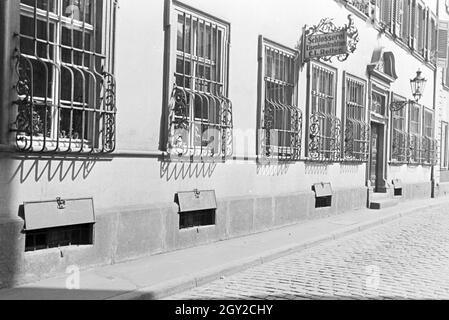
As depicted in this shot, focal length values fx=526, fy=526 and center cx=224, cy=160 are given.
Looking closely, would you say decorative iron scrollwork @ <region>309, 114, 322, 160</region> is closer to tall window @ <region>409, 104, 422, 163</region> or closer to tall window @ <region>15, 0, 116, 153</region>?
tall window @ <region>15, 0, 116, 153</region>

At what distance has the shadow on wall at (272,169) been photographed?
35.0 ft

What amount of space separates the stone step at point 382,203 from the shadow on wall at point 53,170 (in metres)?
11.1

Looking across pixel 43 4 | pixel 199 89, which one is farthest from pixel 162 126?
pixel 43 4

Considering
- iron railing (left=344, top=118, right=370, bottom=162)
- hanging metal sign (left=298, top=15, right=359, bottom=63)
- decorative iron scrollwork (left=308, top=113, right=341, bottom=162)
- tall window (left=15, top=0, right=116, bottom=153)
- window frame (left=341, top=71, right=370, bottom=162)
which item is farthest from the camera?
iron railing (left=344, top=118, right=370, bottom=162)

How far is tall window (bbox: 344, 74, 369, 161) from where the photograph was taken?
49.4ft

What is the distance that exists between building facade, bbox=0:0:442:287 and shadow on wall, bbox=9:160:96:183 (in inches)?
0.7

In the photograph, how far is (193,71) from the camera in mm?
8906

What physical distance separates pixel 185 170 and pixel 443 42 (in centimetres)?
1992

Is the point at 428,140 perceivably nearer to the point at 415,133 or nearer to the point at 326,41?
the point at 415,133

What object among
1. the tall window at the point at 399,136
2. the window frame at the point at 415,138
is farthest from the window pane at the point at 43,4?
the window frame at the point at 415,138

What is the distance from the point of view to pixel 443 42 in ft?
80.0

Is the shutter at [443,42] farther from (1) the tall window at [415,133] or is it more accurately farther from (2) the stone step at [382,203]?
(2) the stone step at [382,203]

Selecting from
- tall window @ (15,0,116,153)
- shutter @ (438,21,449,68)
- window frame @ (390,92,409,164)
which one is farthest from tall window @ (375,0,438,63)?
tall window @ (15,0,116,153)
